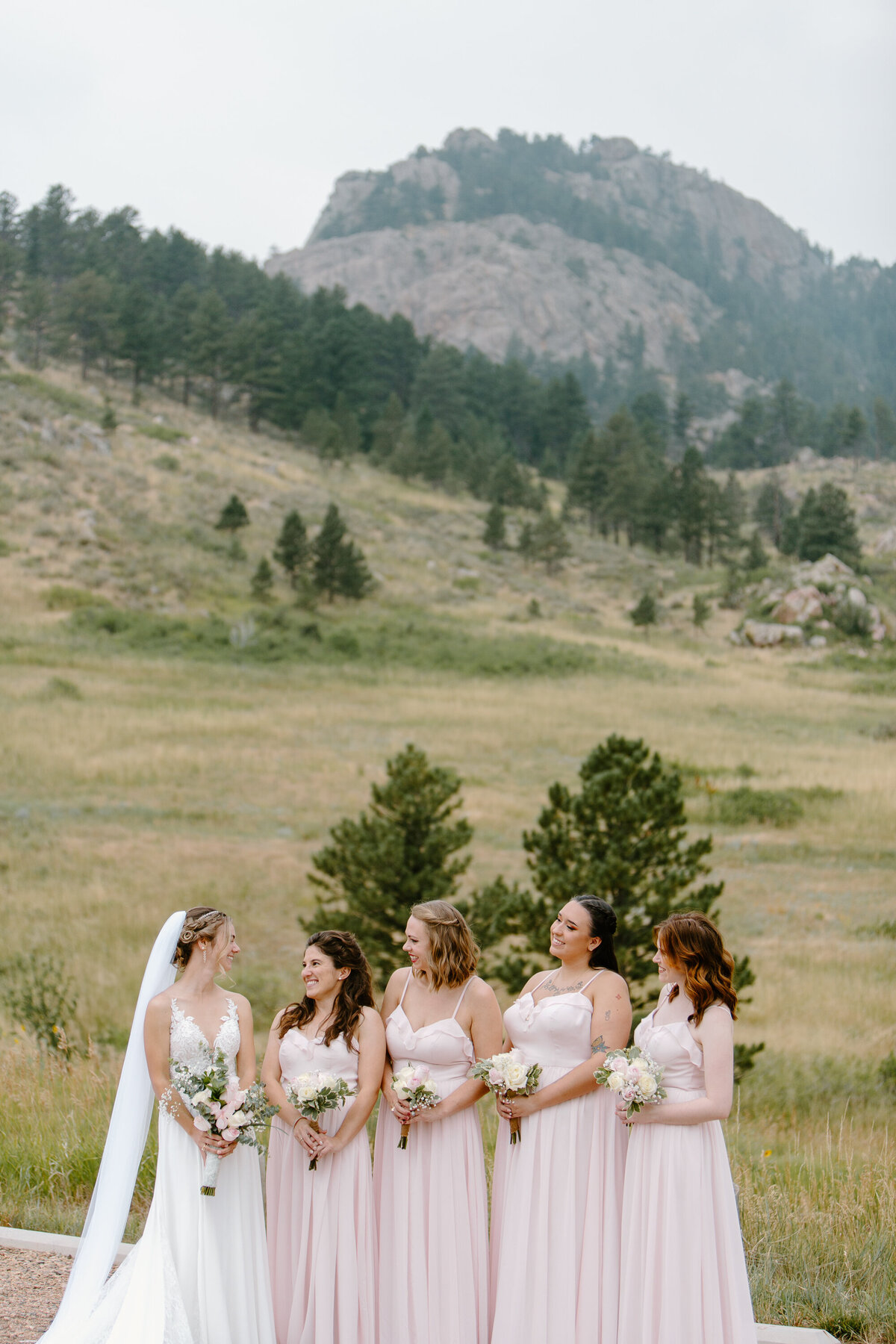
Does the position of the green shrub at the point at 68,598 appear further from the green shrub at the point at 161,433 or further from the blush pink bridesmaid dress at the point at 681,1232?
the blush pink bridesmaid dress at the point at 681,1232

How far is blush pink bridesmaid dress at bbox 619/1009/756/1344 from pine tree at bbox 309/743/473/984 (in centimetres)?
848

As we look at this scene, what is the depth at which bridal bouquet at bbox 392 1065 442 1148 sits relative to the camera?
15.5 feet

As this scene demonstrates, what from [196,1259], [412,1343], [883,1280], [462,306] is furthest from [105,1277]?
[462,306]

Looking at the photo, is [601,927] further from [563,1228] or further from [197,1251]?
[197,1251]

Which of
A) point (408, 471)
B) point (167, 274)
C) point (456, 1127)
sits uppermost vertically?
point (167, 274)

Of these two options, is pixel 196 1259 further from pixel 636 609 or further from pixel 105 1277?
pixel 636 609

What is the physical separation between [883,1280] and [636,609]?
166 feet

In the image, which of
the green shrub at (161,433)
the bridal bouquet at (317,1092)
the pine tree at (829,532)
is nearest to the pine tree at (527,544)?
the pine tree at (829,532)

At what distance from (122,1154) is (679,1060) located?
2.44 metres

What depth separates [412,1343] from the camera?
4871 millimetres

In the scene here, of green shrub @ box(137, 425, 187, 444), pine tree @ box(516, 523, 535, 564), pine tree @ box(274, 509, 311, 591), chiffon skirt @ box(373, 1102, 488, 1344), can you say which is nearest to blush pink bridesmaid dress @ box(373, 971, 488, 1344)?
chiffon skirt @ box(373, 1102, 488, 1344)

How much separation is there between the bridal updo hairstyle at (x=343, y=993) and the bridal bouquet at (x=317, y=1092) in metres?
0.23

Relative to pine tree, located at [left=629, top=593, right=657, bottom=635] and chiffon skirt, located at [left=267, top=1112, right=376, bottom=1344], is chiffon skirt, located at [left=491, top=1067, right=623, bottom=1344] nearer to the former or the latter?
chiffon skirt, located at [left=267, top=1112, right=376, bottom=1344]

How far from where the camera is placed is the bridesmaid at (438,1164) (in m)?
4.86
